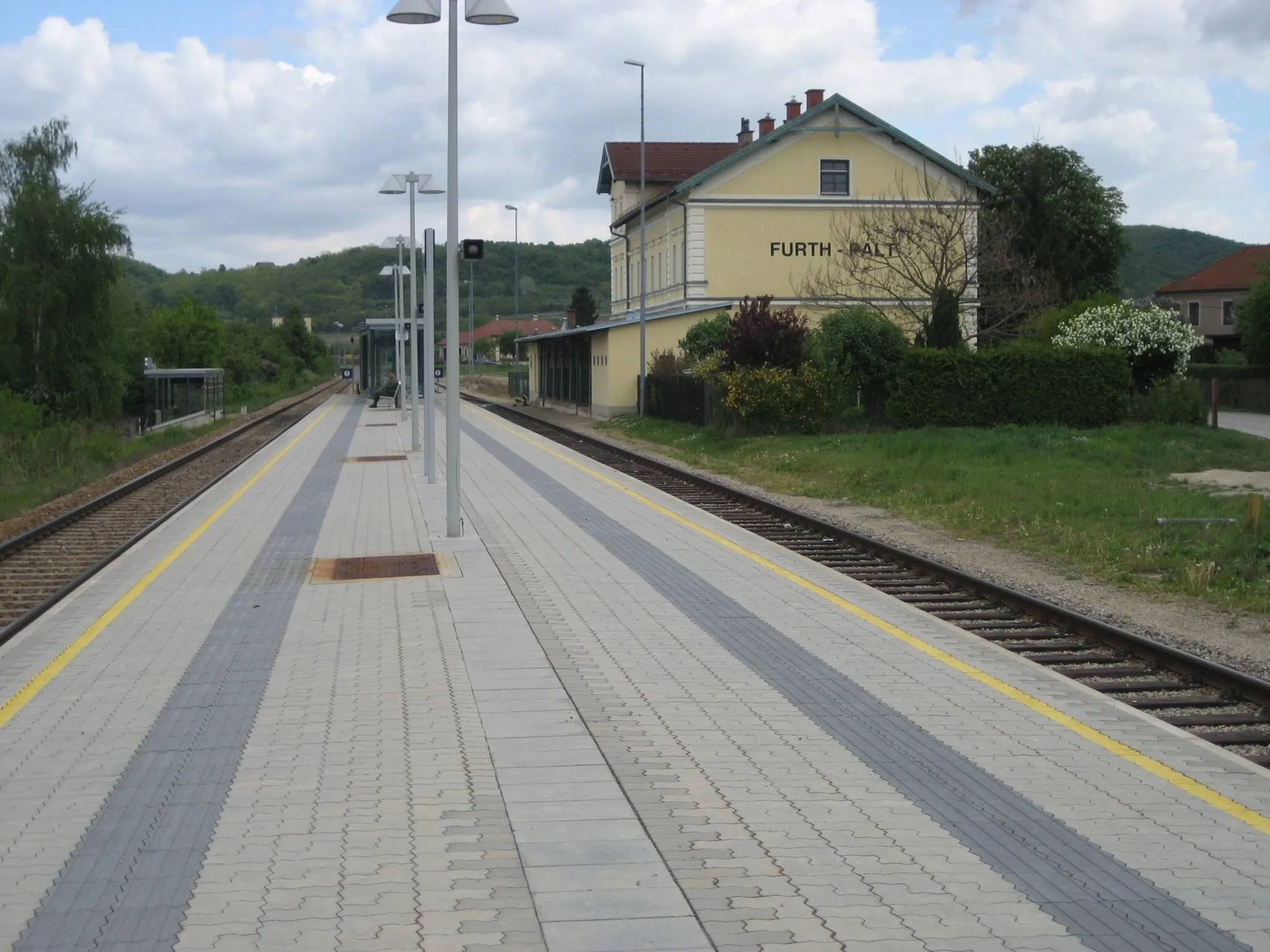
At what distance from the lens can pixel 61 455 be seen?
121 feet

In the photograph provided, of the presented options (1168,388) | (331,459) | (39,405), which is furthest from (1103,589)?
(39,405)

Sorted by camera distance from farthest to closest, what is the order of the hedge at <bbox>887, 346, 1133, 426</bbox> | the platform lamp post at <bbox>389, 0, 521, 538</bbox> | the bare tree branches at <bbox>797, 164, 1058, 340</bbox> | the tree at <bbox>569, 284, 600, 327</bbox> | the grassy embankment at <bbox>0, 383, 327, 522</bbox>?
the tree at <bbox>569, 284, 600, 327</bbox> < the bare tree branches at <bbox>797, 164, 1058, 340</bbox> < the hedge at <bbox>887, 346, 1133, 426</bbox> < the grassy embankment at <bbox>0, 383, 327, 522</bbox> < the platform lamp post at <bbox>389, 0, 521, 538</bbox>

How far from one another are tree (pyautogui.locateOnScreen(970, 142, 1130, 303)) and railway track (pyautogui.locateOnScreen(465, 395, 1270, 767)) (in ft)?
176

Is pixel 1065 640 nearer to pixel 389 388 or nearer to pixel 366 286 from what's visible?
pixel 389 388

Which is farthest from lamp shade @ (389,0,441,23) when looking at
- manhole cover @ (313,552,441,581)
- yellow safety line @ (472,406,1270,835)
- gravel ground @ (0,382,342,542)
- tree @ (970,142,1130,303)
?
tree @ (970,142,1130,303)

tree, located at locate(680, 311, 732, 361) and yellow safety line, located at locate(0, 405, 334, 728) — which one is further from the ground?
tree, located at locate(680, 311, 732, 361)

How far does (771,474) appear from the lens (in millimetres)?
25672

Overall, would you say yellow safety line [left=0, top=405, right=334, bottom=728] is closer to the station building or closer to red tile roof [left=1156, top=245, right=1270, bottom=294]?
the station building

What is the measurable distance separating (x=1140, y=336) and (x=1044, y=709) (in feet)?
99.2

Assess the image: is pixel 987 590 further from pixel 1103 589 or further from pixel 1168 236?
pixel 1168 236

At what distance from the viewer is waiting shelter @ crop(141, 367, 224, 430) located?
5850 centimetres

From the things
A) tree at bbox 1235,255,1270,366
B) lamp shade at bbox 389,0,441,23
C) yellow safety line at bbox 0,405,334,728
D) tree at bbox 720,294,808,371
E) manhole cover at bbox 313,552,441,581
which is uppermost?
lamp shade at bbox 389,0,441,23

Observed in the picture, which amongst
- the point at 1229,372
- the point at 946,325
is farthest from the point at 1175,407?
the point at 1229,372

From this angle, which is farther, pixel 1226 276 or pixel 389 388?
pixel 1226 276
